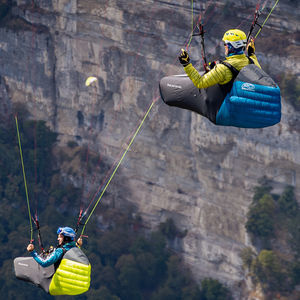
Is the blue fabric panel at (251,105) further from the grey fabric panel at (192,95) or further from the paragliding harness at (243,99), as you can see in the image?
the grey fabric panel at (192,95)

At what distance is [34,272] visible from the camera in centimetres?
1684

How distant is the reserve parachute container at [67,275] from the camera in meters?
15.9

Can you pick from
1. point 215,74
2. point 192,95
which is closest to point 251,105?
point 215,74

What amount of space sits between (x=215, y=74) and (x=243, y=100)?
2.26 feet

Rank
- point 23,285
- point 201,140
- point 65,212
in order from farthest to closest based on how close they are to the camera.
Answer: point 65,212 < point 23,285 < point 201,140

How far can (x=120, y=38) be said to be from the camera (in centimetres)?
4234

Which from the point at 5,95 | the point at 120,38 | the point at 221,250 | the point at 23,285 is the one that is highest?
the point at 120,38

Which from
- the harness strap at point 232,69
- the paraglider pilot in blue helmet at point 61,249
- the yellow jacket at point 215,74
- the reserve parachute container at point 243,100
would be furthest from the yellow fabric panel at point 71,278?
the harness strap at point 232,69

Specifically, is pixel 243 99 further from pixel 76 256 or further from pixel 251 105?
pixel 76 256

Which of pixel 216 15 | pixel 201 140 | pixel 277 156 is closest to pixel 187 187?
pixel 201 140

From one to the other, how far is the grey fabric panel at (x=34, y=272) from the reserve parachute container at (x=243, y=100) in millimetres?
4127

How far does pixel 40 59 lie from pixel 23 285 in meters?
11.5

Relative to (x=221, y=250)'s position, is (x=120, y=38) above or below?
above

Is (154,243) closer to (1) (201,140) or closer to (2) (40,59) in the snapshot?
(1) (201,140)
